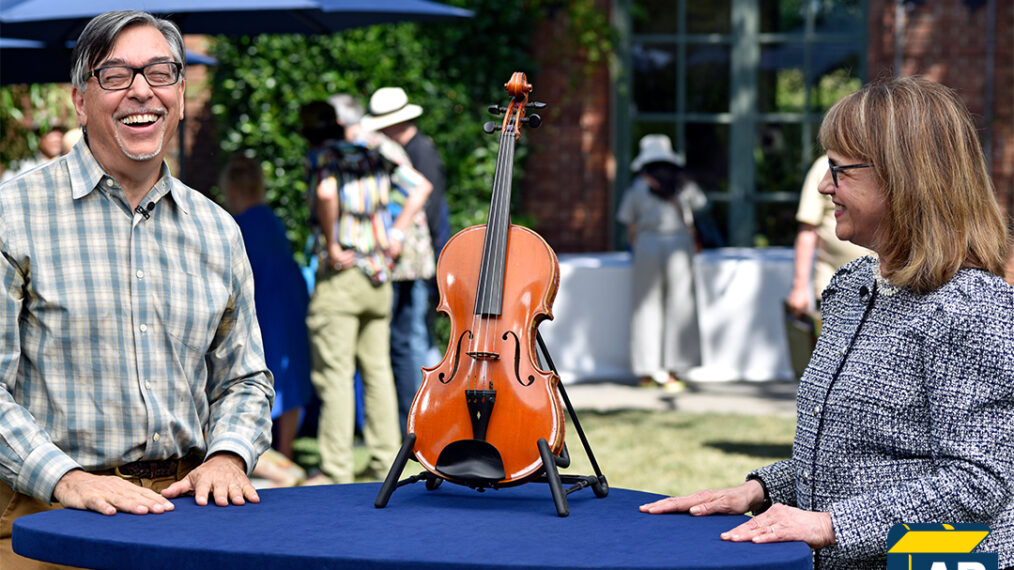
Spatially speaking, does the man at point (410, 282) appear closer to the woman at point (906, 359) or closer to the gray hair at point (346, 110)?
the gray hair at point (346, 110)

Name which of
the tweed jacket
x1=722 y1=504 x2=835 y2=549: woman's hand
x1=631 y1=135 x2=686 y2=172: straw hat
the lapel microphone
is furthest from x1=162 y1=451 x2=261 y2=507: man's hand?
x1=631 y1=135 x2=686 y2=172: straw hat

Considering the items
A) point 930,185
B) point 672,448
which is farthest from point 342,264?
point 930,185

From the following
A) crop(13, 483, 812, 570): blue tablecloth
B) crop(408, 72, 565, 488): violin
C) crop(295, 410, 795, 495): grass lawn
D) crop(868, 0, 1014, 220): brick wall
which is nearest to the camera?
crop(13, 483, 812, 570): blue tablecloth

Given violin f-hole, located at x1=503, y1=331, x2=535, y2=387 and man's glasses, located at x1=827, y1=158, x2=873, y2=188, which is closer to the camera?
man's glasses, located at x1=827, y1=158, x2=873, y2=188

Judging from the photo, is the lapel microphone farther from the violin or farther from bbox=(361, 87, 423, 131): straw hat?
bbox=(361, 87, 423, 131): straw hat

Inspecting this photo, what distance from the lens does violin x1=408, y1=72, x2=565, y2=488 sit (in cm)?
220

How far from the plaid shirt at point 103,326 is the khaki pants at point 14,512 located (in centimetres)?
5

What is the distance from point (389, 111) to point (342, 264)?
1.17 meters

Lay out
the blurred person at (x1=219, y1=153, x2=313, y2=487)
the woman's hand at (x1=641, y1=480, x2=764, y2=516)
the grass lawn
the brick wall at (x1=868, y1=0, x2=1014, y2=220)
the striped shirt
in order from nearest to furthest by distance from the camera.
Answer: the woman's hand at (x1=641, y1=480, x2=764, y2=516) < the striped shirt < the blurred person at (x1=219, y1=153, x2=313, y2=487) < the grass lawn < the brick wall at (x1=868, y1=0, x2=1014, y2=220)

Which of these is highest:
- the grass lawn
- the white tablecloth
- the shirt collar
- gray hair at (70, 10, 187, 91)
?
gray hair at (70, 10, 187, 91)

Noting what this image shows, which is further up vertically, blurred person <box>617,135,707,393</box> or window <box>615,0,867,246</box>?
window <box>615,0,867,246</box>

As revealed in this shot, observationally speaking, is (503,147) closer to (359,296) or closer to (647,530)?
(647,530)

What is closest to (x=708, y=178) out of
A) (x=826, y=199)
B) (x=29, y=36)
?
(x=826, y=199)

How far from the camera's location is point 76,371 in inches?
87.0
